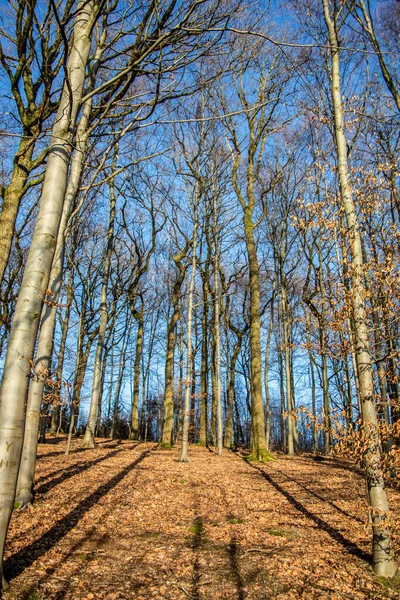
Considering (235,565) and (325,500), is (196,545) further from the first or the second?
(325,500)

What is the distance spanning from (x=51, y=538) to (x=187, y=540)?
1.64m

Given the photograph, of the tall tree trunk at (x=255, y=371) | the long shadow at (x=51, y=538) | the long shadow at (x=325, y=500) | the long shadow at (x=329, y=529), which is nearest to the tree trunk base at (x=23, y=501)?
the long shadow at (x=51, y=538)

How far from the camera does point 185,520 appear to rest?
5531 mm

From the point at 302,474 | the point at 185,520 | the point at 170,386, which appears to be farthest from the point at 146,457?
the point at 185,520

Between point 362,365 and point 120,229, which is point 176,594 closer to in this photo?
point 362,365

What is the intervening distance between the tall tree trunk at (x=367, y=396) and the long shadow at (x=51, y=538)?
3.57 meters

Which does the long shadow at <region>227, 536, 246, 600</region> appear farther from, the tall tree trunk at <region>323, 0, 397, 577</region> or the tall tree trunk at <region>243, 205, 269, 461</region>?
the tall tree trunk at <region>243, 205, 269, 461</region>

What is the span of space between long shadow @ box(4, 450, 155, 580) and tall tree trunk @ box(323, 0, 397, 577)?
3.57 meters

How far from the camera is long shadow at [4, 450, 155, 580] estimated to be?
349cm

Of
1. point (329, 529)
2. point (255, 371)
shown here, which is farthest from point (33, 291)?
point (255, 371)

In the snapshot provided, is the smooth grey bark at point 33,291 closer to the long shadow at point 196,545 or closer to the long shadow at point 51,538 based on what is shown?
the long shadow at point 51,538

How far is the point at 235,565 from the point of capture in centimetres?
397

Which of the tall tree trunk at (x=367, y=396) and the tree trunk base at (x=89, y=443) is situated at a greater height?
the tall tree trunk at (x=367, y=396)

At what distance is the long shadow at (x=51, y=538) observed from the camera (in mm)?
3493
